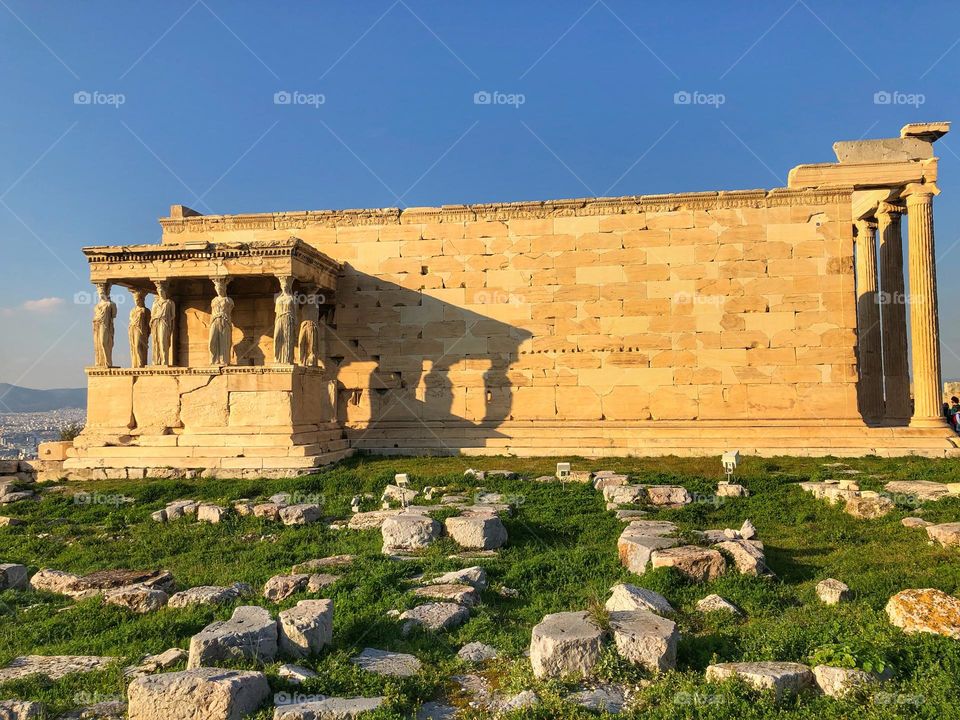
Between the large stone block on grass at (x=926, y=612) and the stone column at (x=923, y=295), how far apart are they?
14.4 meters

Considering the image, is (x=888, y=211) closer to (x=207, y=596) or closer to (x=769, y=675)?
(x=769, y=675)

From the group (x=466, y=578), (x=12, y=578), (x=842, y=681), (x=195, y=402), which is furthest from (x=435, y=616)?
(x=195, y=402)

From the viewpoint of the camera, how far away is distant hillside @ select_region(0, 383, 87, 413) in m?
133

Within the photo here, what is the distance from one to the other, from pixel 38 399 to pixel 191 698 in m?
162

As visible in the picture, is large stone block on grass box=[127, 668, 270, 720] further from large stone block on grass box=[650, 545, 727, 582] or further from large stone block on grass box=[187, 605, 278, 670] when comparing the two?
large stone block on grass box=[650, 545, 727, 582]

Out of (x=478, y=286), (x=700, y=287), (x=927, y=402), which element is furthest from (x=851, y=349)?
(x=478, y=286)

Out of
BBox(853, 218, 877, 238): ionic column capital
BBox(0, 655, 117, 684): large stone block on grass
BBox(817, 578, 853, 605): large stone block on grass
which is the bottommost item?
BBox(0, 655, 117, 684): large stone block on grass

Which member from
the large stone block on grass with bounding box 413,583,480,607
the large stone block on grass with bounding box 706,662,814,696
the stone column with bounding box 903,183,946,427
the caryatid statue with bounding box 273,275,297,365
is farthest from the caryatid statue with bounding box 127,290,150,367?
the stone column with bounding box 903,183,946,427

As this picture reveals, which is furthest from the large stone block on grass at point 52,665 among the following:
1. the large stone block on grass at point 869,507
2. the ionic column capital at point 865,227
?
the ionic column capital at point 865,227

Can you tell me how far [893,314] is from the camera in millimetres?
21000

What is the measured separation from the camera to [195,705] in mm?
4836

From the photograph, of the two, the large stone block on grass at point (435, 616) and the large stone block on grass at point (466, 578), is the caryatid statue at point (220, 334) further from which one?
the large stone block on grass at point (435, 616)

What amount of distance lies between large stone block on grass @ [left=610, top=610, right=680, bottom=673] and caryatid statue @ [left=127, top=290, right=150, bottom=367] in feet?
51.0

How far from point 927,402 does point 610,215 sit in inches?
356
